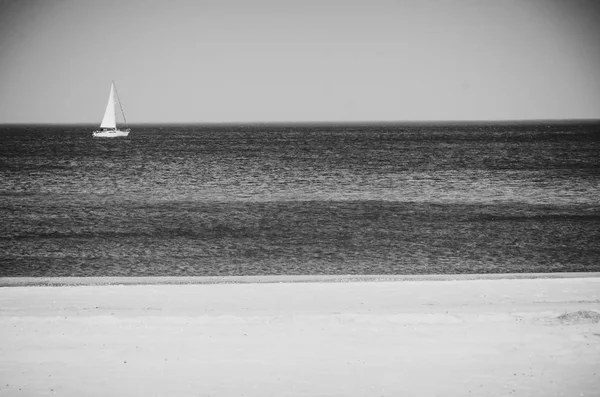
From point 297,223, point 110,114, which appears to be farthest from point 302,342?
point 110,114

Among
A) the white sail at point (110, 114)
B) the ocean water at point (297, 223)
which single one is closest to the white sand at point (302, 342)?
the ocean water at point (297, 223)

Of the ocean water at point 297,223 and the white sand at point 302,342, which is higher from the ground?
the white sand at point 302,342

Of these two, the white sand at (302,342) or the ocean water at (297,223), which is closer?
the white sand at (302,342)

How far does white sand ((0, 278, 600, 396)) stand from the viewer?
956cm

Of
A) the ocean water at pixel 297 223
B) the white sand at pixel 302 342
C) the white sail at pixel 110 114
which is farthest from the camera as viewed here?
the white sail at pixel 110 114

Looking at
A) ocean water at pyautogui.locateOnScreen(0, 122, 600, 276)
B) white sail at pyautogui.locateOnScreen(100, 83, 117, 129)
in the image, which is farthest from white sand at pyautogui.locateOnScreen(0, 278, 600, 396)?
white sail at pyautogui.locateOnScreen(100, 83, 117, 129)

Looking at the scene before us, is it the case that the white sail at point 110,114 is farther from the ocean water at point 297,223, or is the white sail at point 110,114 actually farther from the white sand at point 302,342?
the white sand at point 302,342

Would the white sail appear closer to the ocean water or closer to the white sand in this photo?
the ocean water

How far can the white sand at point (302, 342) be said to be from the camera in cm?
956

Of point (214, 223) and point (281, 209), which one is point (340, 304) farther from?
point (281, 209)

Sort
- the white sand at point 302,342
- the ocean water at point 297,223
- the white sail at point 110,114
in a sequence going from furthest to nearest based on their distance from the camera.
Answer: the white sail at point 110,114 < the ocean water at point 297,223 < the white sand at point 302,342

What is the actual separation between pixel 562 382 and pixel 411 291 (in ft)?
18.7

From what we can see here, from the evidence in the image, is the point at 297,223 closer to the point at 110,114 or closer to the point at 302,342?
the point at 302,342

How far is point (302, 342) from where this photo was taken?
1128 centimetres
